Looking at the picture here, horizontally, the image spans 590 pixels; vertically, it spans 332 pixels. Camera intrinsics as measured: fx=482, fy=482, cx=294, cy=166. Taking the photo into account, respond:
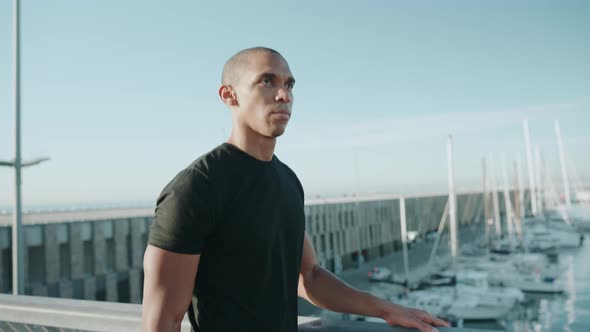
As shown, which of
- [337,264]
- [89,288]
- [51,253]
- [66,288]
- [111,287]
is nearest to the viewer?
[51,253]

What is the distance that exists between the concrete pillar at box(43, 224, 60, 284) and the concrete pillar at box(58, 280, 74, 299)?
0.29 meters

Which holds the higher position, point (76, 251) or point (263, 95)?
point (263, 95)

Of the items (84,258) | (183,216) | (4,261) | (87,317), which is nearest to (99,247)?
(84,258)

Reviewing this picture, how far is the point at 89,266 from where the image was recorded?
19328mm

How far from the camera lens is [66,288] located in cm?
1831

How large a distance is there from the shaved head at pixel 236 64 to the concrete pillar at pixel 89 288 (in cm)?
1959

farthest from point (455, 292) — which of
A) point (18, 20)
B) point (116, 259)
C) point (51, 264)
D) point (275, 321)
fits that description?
point (275, 321)

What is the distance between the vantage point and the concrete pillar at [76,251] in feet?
60.8

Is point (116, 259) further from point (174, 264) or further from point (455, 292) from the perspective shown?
point (174, 264)

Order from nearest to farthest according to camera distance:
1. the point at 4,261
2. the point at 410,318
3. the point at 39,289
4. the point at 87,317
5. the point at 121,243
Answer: the point at 410,318 < the point at 87,317 < the point at 4,261 < the point at 39,289 < the point at 121,243

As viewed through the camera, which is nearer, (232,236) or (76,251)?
(232,236)

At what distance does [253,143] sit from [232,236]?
362mm

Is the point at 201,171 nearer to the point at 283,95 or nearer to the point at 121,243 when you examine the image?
the point at 283,95

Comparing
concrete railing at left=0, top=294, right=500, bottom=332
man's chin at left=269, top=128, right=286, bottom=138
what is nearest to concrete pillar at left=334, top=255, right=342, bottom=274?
concrete railing at left=0, top=294, right=500, bottom=332
